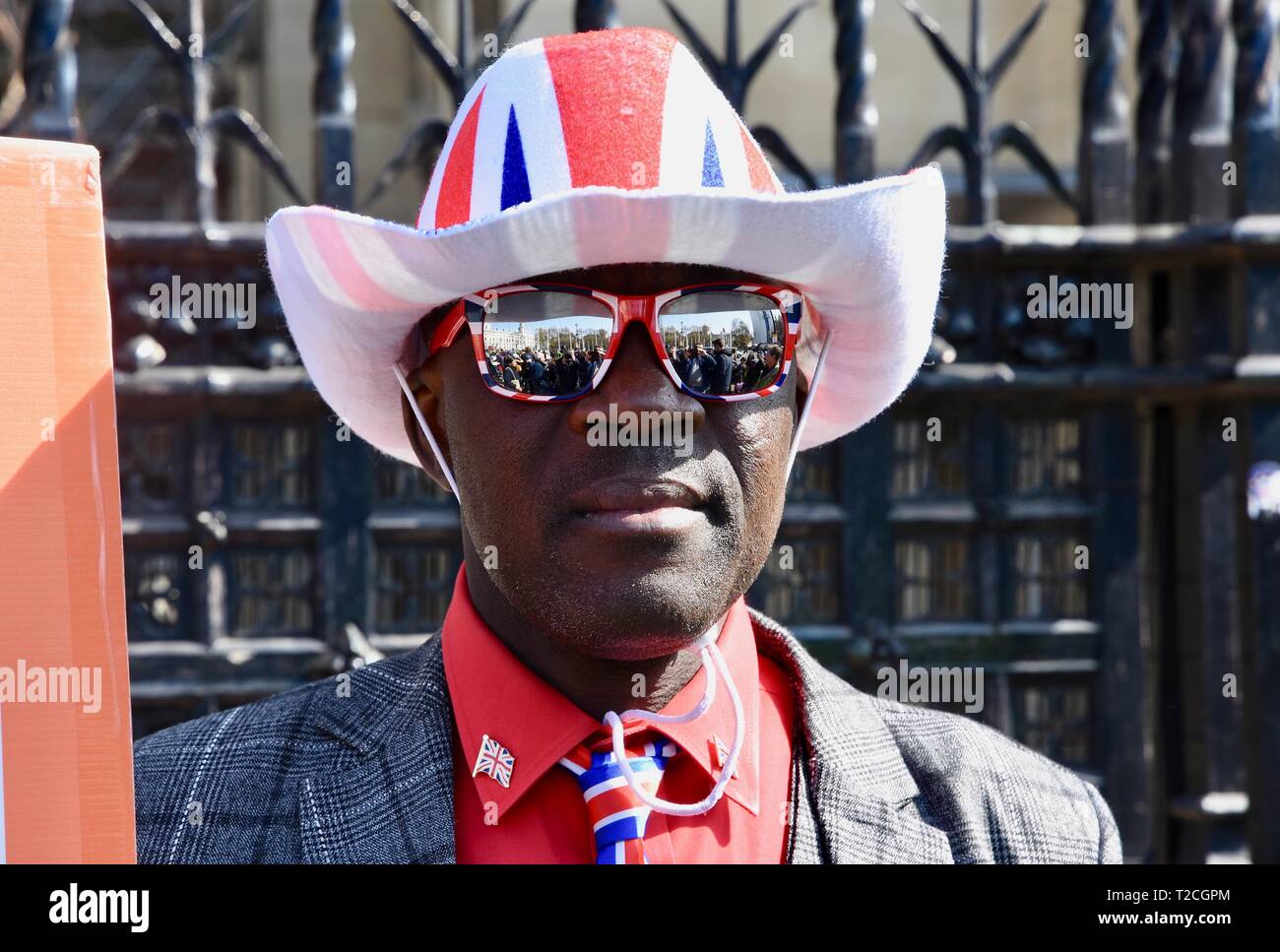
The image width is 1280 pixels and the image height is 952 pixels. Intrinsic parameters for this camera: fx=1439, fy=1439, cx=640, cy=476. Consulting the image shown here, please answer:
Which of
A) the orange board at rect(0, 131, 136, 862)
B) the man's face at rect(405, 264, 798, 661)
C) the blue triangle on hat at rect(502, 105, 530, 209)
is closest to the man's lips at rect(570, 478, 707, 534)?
the man's face at rect(405, 264, 798, 661)

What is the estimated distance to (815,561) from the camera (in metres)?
4.65

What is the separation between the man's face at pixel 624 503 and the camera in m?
1.83

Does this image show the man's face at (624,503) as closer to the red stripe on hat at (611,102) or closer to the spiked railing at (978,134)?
the red stripe on hat at (611,102)

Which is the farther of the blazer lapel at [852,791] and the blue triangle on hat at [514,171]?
the blazer lapel at [852,791]

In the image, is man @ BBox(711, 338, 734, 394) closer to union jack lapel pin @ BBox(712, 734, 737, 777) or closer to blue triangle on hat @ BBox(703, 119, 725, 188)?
blue triangle on hat @ BBox(703, 119, 725, 188)

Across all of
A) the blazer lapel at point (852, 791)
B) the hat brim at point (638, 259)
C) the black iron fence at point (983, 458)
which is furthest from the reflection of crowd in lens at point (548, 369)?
the black iron fence at point (983, 458)

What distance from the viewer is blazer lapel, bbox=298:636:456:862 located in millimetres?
1949

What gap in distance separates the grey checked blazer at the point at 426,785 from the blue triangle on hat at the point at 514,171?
27.8 inches

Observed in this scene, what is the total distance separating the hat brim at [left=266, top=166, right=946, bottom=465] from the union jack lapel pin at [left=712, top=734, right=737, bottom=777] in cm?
58

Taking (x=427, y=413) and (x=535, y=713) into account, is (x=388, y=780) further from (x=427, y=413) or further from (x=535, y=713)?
(x=427, y=413)

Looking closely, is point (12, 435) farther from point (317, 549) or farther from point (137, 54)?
point (137, 54)

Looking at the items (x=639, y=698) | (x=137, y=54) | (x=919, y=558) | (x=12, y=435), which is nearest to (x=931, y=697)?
(x=919, y=558)

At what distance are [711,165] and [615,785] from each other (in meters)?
0.84
